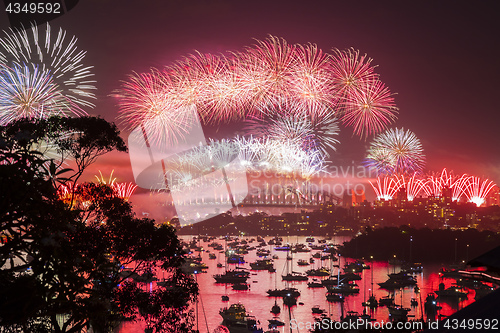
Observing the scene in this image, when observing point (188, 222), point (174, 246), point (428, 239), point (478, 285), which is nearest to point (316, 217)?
point (188, 222)

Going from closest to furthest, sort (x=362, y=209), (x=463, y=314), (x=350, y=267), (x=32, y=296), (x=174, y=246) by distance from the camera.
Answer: (x=463, y=314)
(x=32, y=296)
(x=174, y=246)
(x=350, y=267)
(x=362, y=209)

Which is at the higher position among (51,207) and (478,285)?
(51,207)

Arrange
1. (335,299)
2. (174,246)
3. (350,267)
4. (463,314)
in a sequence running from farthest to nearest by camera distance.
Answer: (350,267)
(335,299)
(174,246)
(463,314)

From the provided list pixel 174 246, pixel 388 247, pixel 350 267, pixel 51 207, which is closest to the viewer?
pixel 51 207

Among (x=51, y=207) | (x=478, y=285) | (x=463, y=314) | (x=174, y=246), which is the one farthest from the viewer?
(x=478, y=285)

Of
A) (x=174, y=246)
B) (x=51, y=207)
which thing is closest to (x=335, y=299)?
(x=174, y=246)

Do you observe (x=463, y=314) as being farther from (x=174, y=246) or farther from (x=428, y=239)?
(x=428, y=239)

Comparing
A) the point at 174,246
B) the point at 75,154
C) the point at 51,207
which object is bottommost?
the point at 174,246

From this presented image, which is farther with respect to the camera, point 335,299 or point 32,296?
point 335,299

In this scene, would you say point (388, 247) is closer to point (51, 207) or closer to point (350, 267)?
point (350, 267)
